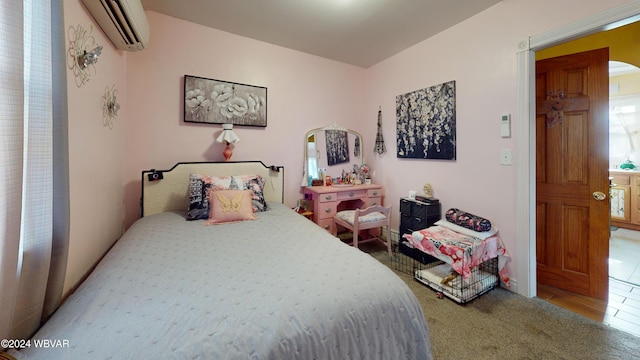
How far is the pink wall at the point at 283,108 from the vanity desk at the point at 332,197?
251 mm

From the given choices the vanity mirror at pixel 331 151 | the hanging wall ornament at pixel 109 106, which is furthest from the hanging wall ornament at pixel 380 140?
the hanging wall ornament at pixel 109 106

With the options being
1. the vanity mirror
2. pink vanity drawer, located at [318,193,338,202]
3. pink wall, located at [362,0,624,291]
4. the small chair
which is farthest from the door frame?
the vanity mirror

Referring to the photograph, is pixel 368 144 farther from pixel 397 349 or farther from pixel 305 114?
pixel 397 349

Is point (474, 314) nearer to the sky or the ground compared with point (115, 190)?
nearer to the ground

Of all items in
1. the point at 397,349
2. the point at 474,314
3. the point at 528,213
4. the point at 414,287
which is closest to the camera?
the point at 397,349

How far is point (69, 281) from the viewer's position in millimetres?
1281

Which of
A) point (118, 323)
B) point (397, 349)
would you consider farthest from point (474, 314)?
point (118, 323)

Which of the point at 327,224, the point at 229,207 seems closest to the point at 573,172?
the point at 327,224

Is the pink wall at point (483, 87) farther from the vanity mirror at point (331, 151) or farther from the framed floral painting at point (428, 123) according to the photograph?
the vanity mirror at point (331, 151)

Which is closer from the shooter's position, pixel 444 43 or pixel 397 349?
pixel 397 349

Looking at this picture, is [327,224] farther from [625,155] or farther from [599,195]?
[625,155]

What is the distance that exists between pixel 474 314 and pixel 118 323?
2122 millimetres

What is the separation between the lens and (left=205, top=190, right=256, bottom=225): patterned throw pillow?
1.99 m

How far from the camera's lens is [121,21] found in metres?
1.66
